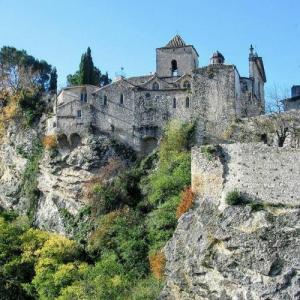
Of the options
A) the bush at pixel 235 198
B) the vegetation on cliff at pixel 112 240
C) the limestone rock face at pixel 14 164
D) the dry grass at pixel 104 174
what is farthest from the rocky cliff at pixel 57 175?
the bush at pixel 235 198

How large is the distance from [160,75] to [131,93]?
436 centimetres

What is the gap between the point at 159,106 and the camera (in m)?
47.9

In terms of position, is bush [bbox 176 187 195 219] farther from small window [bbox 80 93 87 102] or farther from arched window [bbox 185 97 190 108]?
small window [bbox 80 93 87 102]

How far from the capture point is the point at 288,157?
120ft

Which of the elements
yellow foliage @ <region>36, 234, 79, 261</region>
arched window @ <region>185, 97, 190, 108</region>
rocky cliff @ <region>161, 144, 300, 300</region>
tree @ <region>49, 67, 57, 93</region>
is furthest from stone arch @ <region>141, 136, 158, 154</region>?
tree @ <region>49, 67, 57, 93</region>

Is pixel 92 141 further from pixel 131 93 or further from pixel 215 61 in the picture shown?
pixel 215 61

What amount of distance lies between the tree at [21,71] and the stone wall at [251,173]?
20922 mm

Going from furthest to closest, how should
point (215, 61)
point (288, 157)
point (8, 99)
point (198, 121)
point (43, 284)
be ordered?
point (8, 99) → point (215, 61) → point (198, 121) → point (43, 284) → point (288, 157)

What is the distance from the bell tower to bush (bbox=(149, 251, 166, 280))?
16.9 m

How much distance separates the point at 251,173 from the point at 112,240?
10309 mm

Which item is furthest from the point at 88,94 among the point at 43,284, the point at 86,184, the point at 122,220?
the point at 43,284

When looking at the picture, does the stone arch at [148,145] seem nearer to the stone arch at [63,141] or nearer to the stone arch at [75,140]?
the stone arch at [75,140]

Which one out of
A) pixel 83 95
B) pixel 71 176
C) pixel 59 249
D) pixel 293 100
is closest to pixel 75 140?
pixel 71 176

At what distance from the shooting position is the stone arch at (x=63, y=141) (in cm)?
4845
